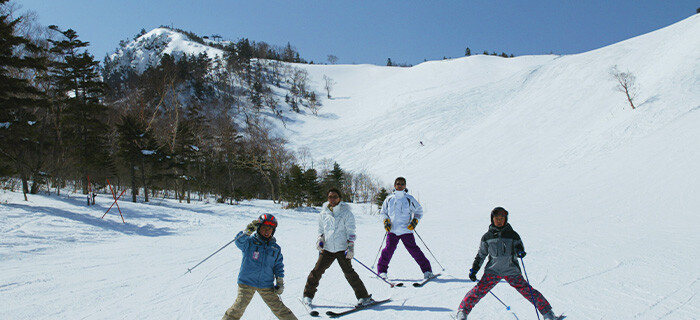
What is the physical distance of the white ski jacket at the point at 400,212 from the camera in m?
6.21

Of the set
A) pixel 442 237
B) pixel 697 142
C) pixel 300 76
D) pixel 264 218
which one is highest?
pixel 300 76

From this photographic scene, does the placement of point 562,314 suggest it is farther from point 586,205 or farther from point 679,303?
point 586,205

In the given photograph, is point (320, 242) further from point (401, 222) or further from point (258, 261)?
point (401, 222)

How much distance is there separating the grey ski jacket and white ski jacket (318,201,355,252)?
1.80 m

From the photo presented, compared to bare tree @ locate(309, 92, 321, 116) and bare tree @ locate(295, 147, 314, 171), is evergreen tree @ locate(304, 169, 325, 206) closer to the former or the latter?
bare tree @ locate(295, 147, 314, 171)

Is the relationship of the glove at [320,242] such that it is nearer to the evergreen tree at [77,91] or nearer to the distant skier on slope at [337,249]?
the distant skier on slope at [337,249]

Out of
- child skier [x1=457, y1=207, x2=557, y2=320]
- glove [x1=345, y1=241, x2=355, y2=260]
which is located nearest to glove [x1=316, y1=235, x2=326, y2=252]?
glove [x1=345, y1=241, x2=355, y2=260]

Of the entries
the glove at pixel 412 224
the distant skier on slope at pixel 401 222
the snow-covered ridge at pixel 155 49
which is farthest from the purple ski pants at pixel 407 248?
the snow-covered ridge at pixel 155 49

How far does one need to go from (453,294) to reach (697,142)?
25919 mm

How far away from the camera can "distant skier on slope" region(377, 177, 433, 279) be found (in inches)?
244

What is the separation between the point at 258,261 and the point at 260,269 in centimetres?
9

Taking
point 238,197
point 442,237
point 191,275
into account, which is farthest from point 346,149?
point 191,275

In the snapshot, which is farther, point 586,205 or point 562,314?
point 586,205

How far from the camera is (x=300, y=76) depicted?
347 feet
